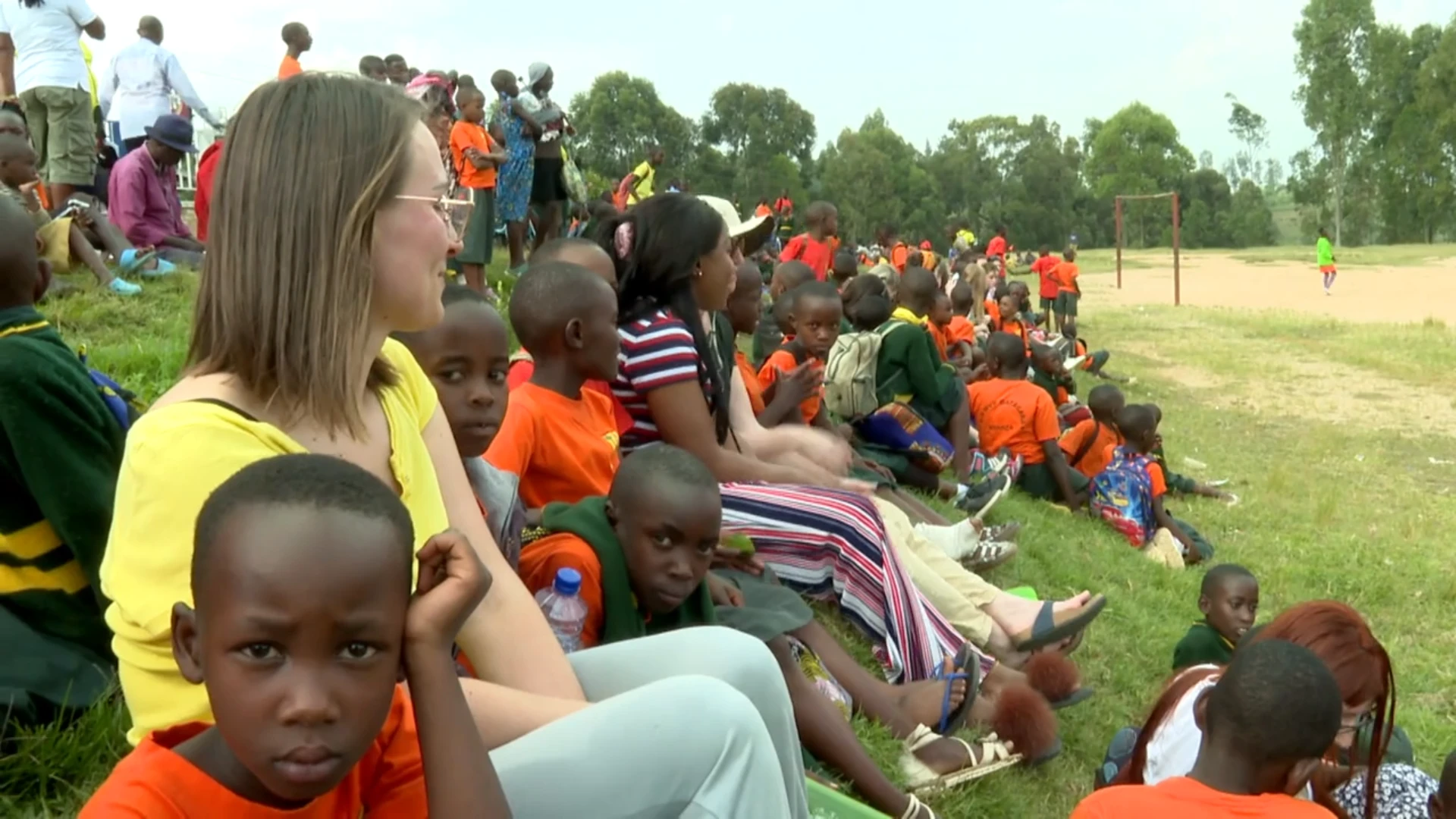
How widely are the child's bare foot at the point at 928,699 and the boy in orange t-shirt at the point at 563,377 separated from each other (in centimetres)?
116

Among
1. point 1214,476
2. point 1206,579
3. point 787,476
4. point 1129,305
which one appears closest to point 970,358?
point 1214,476

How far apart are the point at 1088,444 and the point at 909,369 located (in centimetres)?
196

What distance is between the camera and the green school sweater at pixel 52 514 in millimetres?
2520

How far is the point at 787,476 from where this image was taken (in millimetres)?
4473

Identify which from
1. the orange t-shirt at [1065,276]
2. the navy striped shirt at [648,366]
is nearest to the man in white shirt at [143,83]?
the navy striped shirt at [648,366]

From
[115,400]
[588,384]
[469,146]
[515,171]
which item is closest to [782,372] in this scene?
[588,384]

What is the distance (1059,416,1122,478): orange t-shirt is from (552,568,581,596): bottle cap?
20.9 ft

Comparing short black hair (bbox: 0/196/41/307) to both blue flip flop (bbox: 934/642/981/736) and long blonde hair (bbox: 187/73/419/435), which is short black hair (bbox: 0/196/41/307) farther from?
blue flip flop (bbox: 934/642/981/736)

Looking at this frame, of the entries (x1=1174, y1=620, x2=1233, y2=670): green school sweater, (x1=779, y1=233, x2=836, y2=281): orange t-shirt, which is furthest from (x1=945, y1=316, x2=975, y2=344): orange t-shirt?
(x1=1174, y1=620, x2=1233, y2=670): green school sweater

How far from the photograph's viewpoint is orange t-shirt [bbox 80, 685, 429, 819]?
151 centimetres

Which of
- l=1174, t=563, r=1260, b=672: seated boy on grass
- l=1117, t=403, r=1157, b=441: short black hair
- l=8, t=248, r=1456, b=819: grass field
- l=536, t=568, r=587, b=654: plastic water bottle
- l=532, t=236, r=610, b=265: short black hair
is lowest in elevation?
l=8, t=248, r=1456, b=819: grass field

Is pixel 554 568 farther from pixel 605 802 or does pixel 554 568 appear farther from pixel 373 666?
pixel 373 666

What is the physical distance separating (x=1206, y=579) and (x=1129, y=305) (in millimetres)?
25357

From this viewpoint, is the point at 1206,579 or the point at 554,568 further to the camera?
the point at 1206,579
